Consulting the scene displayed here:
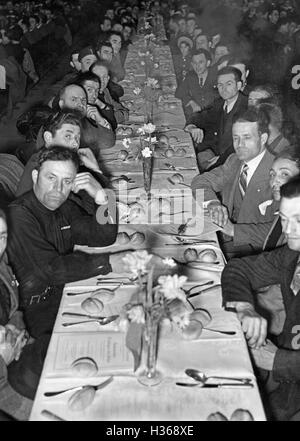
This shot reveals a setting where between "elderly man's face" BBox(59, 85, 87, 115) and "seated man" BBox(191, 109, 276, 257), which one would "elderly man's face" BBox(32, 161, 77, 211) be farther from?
"elderly man's face" BBox(59, 85, 87, 115)

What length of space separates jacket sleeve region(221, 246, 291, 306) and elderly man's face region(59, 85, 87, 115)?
228cm

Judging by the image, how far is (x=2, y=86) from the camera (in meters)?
6.22

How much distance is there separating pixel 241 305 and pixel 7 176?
2.03 meters

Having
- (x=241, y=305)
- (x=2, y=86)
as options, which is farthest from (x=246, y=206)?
(x=2, y=86)

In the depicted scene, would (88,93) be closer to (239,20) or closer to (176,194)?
(176,194)

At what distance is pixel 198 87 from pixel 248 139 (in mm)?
2668

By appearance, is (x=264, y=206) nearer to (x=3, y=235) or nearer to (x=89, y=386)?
(x=3, y=235)

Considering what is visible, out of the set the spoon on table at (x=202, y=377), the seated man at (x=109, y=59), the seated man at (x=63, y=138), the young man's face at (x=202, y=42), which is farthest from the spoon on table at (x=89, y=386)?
the young man's face at (x=202, y=42)

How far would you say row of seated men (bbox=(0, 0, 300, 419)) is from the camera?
7.79 ft

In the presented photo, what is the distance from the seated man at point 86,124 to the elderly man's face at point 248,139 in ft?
3.57

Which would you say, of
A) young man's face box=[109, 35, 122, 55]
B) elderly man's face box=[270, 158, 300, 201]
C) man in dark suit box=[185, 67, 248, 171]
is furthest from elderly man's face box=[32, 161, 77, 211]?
young man's face box=[109, 35, 122, 55]

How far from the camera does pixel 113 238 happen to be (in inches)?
114

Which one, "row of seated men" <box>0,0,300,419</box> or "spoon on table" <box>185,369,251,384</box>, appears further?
"row of seated men" <box>0,0,300,419</box>

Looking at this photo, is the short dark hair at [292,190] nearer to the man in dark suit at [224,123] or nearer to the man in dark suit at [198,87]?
the man in dark suit at [224,123]
